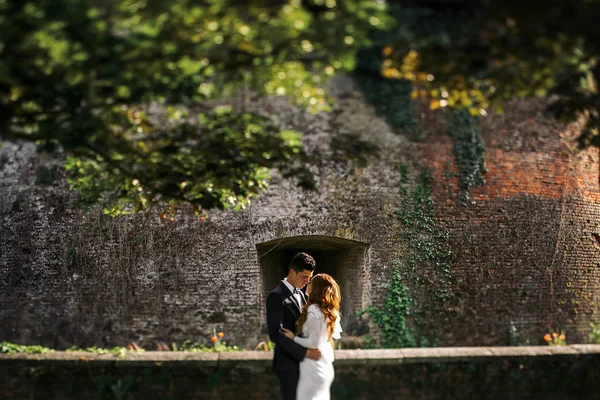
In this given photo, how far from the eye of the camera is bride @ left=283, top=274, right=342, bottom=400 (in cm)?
478

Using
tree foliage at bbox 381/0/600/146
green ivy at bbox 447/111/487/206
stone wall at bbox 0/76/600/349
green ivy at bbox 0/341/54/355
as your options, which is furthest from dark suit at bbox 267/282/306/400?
green ivy at bbox 447/111/487/206

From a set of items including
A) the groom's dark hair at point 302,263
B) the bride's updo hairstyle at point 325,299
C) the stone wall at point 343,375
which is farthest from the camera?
the stone wall at point 343,375

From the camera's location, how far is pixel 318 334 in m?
4.82

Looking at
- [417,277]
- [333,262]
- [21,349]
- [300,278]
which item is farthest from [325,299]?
[333,262]

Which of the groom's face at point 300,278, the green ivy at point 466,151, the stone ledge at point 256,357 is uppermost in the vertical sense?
the green ivy at point 466,151

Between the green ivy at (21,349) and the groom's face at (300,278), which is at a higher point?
the groom's face at (300,278)

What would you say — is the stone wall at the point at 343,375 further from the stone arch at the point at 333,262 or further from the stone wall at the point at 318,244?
the stone arch at the point at 333,262

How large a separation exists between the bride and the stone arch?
431 cm

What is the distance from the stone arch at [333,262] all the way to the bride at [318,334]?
14.1 ft

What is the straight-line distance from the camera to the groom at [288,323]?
4848 mm

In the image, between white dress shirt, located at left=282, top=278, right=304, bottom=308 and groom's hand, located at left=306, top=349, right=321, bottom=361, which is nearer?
groom's hand, located at left=306, top=349, right=321, bottom=361

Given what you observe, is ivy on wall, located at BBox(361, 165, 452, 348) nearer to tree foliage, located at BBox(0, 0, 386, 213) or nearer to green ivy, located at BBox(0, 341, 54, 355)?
tree foliage, located at BBox(0, 0, 386, 213)

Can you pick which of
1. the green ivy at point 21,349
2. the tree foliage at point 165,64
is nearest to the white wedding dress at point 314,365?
the tree foliage at point 165,64

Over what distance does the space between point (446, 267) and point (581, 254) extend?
8.38ft
